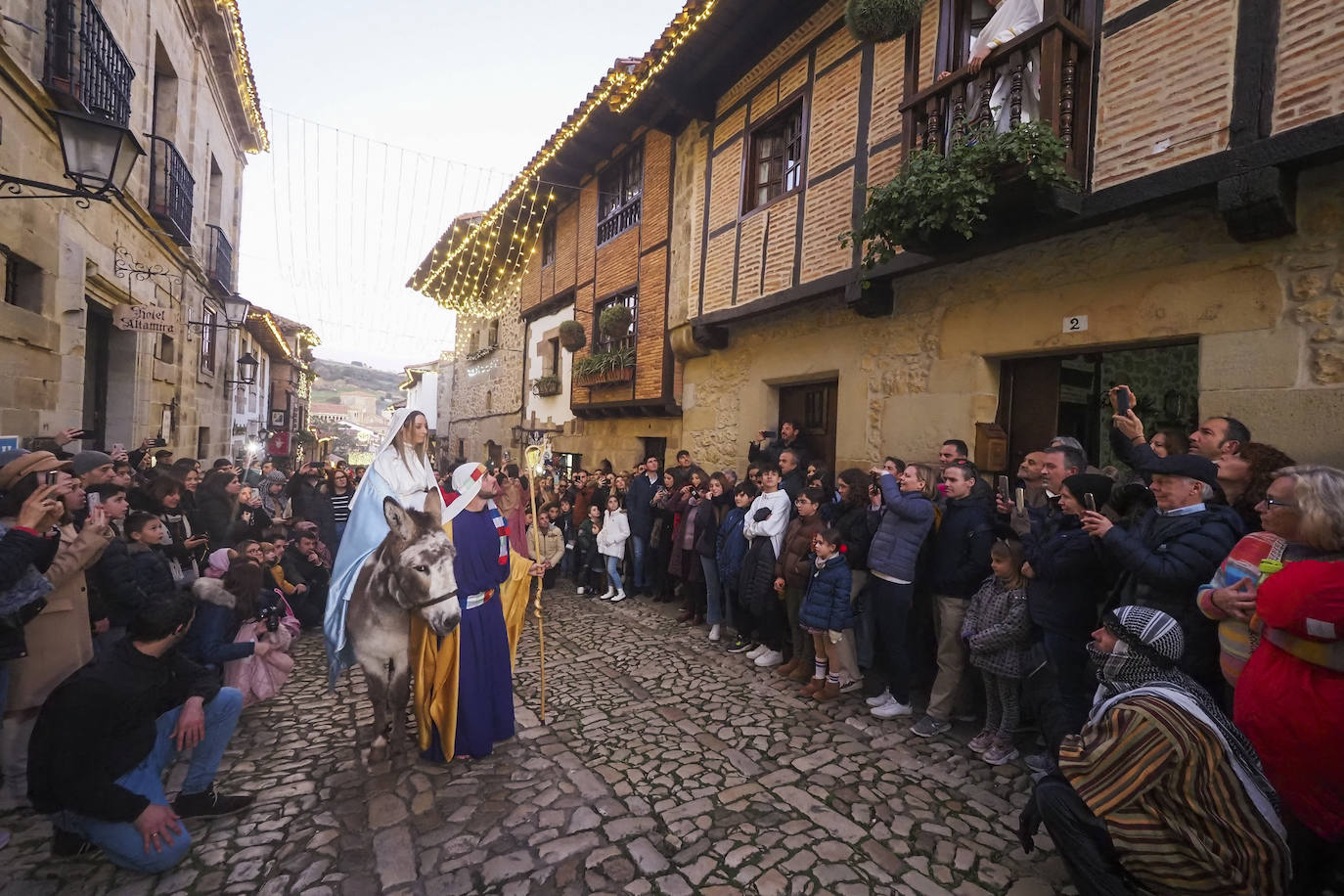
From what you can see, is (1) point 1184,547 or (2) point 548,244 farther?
(2) point 548,244

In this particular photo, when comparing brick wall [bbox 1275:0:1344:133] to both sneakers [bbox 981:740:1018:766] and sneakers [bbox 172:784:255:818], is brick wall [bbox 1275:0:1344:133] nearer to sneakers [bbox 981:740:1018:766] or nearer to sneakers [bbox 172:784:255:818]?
sneakers [bbox 981:740:1018:766]

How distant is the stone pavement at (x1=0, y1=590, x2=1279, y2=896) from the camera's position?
2723 mm

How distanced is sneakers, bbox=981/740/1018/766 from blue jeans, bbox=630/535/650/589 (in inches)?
193

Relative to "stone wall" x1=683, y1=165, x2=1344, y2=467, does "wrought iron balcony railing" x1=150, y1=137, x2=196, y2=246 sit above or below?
above

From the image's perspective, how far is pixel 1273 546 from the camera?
249cm

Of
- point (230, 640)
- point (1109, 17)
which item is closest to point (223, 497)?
point (230, 640)

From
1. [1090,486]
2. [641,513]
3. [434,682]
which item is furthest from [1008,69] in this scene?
[434,682]

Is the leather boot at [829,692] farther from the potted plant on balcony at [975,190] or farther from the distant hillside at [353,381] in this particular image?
the distant hillside at [353,381]

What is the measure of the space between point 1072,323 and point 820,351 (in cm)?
286

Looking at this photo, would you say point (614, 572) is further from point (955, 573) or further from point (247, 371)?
point (247, 371)

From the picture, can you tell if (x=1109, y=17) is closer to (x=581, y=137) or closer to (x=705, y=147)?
(x=705, y=147)

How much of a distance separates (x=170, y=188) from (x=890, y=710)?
35.5ft

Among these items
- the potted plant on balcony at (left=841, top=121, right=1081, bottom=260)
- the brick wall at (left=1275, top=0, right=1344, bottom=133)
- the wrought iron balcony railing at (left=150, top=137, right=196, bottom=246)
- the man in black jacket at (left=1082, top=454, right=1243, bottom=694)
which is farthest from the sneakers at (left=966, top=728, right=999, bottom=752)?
the wrought iron balcony railing at (left=150, top=137, right=196, bottom=246)

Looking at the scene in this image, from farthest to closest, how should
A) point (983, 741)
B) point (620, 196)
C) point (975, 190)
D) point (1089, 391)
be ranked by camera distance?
1. point (620, 196)
2. point (1089, 391)
3. point (975, 190)
4. point (983, 741)
